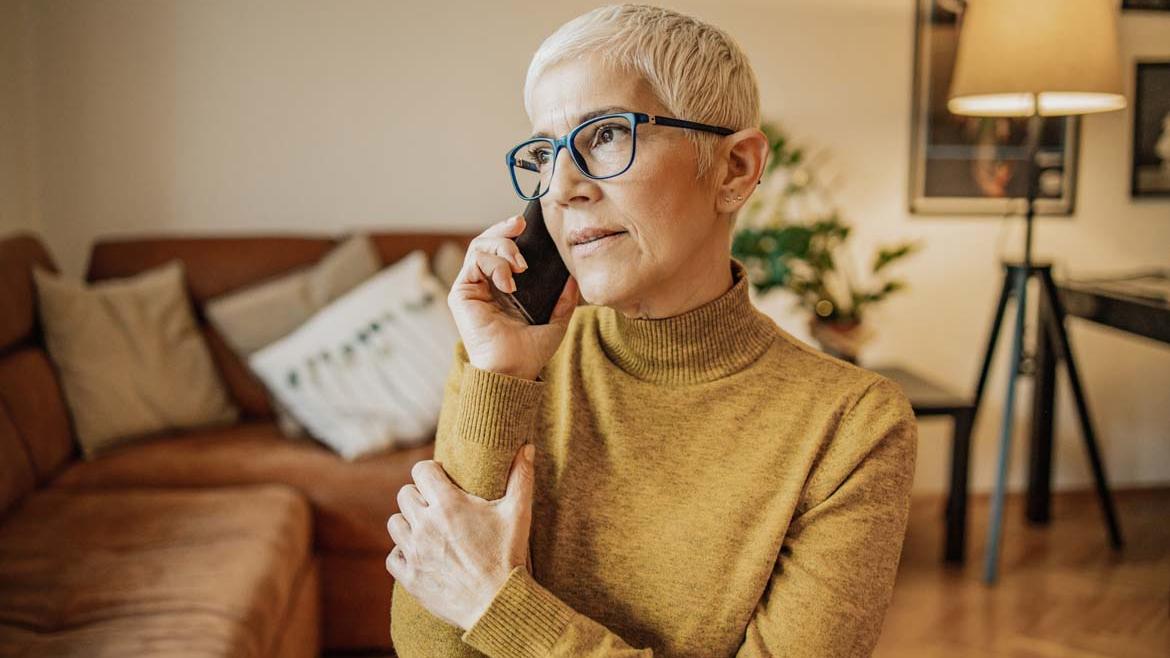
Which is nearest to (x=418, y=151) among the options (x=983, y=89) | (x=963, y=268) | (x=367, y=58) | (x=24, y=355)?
(x=367, y=58)

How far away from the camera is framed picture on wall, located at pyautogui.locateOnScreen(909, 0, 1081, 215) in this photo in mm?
3572

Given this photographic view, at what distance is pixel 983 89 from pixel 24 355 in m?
2.81

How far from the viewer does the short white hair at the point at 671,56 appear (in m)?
1.00

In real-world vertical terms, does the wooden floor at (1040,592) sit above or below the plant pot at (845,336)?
below

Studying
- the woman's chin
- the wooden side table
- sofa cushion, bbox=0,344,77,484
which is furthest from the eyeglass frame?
the wooden side table

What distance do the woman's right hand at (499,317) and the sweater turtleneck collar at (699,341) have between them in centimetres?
10

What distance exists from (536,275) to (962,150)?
299cm

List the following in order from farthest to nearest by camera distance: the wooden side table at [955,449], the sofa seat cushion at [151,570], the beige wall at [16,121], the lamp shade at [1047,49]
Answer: the beige wall at [16,121], the wooden side table at [955,449], the lamp shade at [1047,49], the sofa seat cushion at [151,570]

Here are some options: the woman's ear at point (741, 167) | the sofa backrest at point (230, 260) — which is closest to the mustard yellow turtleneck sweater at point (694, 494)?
the woman's ear at point (741, 167)

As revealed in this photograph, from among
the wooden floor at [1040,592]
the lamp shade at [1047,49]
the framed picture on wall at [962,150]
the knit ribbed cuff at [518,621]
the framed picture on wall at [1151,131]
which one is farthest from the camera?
the framed picture on wall at [1151,131]

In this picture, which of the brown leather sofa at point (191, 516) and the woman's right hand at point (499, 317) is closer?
the woman's right hand at point (499, 317)

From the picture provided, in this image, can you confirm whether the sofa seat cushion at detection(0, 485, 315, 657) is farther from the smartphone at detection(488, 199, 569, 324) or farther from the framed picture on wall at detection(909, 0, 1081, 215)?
the framed picture on wall at detection(909, 0, 1081, 215)

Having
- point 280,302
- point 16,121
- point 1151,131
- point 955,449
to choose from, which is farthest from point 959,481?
point 16,121

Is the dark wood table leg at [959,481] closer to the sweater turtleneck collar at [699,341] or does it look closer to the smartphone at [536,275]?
the sweater turtleneck collar at [699,341]
